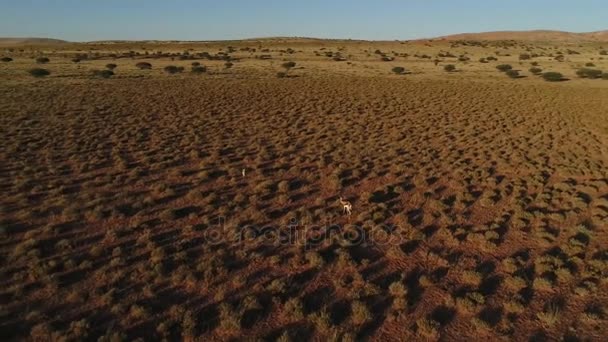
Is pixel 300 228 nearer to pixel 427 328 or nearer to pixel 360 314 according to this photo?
pixel 360 314

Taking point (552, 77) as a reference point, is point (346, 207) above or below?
below

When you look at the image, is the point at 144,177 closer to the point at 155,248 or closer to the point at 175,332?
the point at 155,248

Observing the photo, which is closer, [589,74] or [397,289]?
[397,289]

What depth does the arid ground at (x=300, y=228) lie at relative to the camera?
268 inches

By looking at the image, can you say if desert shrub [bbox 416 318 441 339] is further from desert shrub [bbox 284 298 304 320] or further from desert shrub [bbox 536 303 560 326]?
desert shrub [bbox 284 298 304 320]

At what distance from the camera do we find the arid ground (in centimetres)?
682

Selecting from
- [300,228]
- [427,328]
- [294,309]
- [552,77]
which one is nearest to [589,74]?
[552,77]

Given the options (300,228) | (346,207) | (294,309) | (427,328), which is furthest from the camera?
(346,207)

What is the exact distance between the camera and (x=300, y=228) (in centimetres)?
985

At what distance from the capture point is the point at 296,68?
47.6m

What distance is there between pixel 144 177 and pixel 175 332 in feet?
24.5

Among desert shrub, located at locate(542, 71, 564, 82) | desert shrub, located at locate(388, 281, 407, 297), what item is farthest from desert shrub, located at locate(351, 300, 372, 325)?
desert shrub, located at locate(542, 71, 564, 82)

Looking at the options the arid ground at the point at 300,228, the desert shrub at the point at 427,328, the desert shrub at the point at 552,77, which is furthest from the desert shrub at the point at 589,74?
the desert shrub at the point at 427,328

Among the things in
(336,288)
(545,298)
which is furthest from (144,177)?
(545,298)
